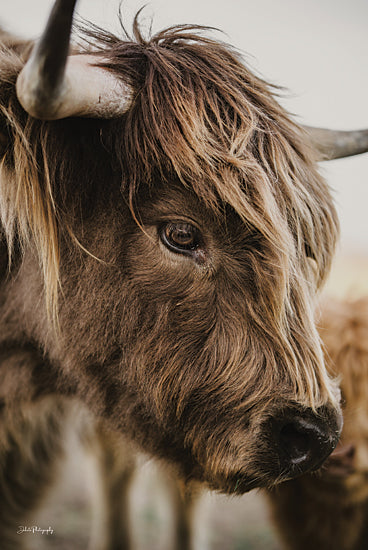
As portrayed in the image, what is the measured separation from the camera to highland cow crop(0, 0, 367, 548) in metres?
1.56

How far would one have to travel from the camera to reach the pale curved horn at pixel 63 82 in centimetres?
107

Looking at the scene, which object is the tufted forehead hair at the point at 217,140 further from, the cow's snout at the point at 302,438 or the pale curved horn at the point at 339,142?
the cow's snout at the point at 302,438

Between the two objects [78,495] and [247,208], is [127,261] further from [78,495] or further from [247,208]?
[78,495]

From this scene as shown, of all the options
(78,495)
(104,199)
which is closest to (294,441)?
(104,199)

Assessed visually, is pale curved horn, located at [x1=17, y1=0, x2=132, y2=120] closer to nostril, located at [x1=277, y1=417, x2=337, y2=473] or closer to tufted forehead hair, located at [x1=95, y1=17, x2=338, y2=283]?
tufted forehead hair, located at [x1=95, y1=17, x2=338, y2=283]

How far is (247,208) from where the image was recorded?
1540 mm

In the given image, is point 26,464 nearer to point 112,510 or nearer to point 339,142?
point 112,510

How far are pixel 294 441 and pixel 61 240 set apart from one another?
43.5 inches

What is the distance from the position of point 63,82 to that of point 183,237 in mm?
648

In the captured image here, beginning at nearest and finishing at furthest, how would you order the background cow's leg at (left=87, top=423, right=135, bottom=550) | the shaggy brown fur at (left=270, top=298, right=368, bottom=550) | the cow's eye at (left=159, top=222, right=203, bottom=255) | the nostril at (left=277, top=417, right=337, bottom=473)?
1. the nostril at (left=277, top=417, right=337, bottom=473)
2. the cow's eye at (left=159, top=222, right=203, bottom=255)
3. the shaggy brown fur at (left=270, top=298, right=368, bottom=550)
4. the background cow's leg at (left=87, top=423, right=135, bottom=550)

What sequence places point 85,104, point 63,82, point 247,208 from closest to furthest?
point 63,82 → point 85,104 → point 247,208

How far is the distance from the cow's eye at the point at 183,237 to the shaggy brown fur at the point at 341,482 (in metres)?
1.14

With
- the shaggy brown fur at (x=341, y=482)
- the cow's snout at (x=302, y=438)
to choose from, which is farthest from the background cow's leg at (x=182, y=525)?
the cow's snout at (x=302, y=438)

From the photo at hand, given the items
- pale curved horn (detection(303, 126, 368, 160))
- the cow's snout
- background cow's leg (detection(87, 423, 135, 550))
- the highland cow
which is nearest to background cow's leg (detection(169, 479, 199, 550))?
background cow's leg (detection(87, 423, 135, 550))
